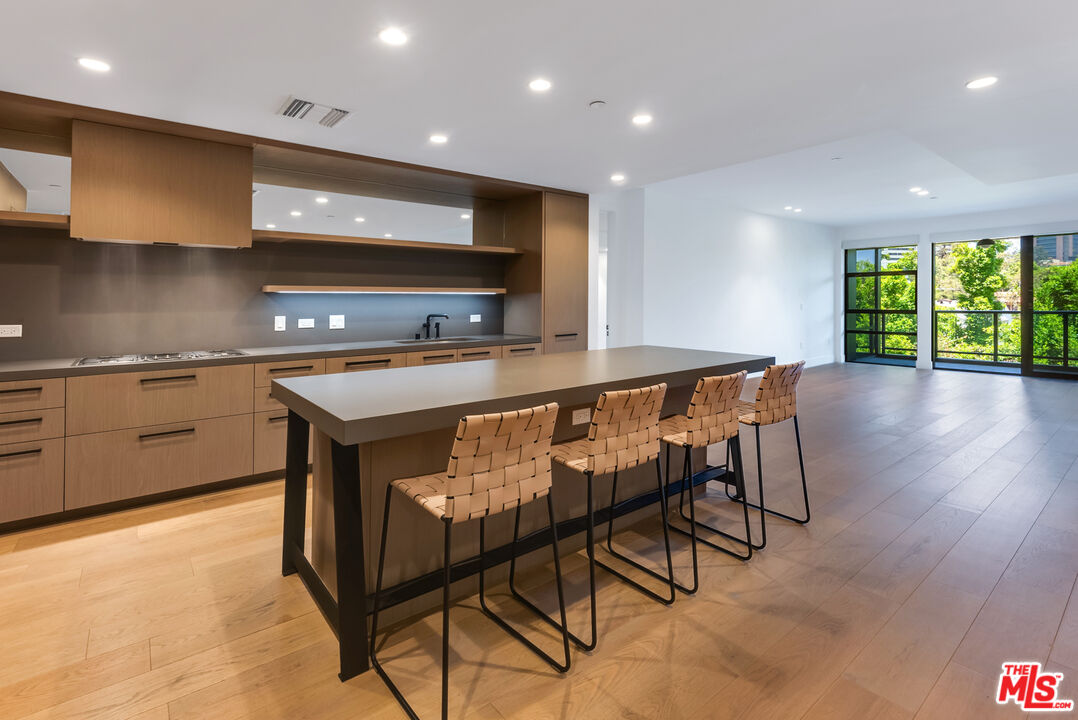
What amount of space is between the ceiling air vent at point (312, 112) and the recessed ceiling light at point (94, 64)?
0.79 metres

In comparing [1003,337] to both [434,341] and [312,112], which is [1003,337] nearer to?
[434,341]

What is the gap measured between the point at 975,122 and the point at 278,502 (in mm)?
5293

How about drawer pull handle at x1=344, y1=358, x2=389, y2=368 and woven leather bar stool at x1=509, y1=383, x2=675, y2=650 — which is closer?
woven leather bar stool at x1=509, y1=383, x2=675, y2=650

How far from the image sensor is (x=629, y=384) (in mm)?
2363

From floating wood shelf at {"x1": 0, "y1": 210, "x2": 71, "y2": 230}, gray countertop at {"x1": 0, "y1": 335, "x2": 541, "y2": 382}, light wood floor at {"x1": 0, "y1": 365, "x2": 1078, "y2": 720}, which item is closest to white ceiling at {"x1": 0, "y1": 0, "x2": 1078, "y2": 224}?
floating wood shelf at {"x1": 0, "y1": 210, "x2": 71, "y2": 230}

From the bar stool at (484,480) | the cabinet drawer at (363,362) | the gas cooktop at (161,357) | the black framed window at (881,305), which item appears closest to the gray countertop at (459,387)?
the bar stool at (484,480)

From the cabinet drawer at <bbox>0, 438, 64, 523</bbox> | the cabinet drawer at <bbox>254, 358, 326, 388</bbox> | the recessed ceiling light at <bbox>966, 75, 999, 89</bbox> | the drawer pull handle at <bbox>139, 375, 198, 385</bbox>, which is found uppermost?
the recessed ceiling light at <bbox>966, 75, 999, 89</bbox>

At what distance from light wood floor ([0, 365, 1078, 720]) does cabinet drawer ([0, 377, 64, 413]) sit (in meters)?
0.71

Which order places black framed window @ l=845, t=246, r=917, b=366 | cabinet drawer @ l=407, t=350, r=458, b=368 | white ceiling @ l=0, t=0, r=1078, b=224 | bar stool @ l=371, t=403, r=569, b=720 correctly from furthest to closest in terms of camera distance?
black framed window @ l=845, t=246, r=917, b=366 → cabinet drawer @ l=407, t=350, r=458, b=368 → white ceiling @ l=0, t=0, r=1078, b=224 → bar stool @ l=371, t=403, r=569, b=720

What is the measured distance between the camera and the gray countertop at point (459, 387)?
5.50ft

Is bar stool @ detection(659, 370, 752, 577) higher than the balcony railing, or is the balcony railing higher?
the balcony railing

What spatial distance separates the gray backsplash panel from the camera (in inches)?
131

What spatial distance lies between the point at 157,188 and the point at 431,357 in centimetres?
209

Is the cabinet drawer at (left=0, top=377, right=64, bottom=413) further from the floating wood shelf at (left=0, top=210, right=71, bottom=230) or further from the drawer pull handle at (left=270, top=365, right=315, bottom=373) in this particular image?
the drawer pull handle at (left=270, top=365, right=315, bottom=373)
